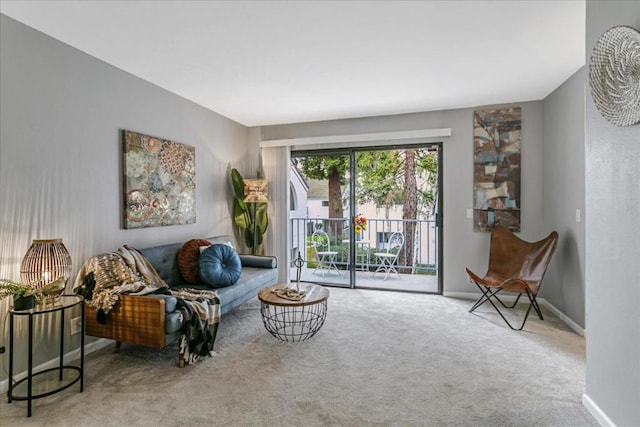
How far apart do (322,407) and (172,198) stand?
8.83ft

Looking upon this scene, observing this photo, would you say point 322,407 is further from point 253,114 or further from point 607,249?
point 253,114

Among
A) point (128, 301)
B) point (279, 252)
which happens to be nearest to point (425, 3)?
point (128, 301)

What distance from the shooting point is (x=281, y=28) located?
94.7 inches

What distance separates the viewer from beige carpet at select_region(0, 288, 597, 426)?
1.94m

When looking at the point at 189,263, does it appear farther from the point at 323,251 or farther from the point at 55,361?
the point at 323,251

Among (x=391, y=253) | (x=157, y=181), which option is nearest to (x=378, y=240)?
(x=391, y=253)

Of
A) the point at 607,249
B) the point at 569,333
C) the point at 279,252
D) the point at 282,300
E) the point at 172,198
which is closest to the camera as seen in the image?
the point at 607,249

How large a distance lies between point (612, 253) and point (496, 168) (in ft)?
8.65

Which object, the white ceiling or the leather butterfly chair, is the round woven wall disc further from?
the leather butterfly chair

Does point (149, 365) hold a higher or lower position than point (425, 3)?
lower

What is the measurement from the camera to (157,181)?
350cm

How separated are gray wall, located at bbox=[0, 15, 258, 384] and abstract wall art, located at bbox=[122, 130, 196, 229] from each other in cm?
8

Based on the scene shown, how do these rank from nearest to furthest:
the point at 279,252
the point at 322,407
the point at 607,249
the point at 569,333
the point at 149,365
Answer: the point at 607,249, the point at 322,407, the point at 149,365, the point at 569,333, the point at 279,252

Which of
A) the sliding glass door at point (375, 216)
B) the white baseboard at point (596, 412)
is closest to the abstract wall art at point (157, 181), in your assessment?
the sliding glass door at point (375, 216)
